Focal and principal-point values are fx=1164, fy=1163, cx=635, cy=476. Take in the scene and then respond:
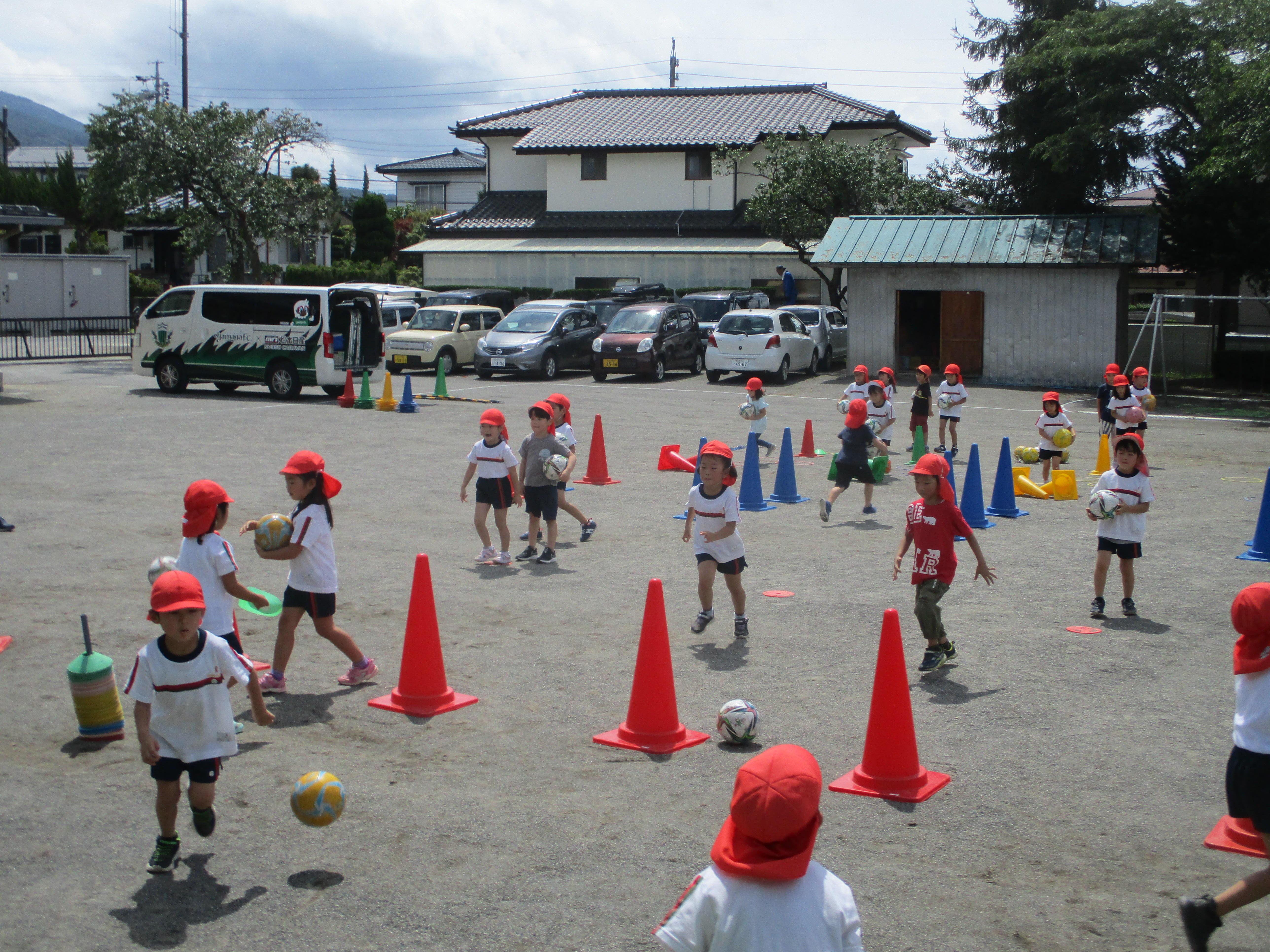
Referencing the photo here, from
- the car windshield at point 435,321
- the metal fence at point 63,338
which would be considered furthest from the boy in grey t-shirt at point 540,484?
the metal fence at point 63,338

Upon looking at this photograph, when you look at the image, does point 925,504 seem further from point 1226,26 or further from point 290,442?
point 1226,26

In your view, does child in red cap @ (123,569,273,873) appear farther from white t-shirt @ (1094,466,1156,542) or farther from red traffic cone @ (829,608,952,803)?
white t-shirt @ (1094,466,1156,542)

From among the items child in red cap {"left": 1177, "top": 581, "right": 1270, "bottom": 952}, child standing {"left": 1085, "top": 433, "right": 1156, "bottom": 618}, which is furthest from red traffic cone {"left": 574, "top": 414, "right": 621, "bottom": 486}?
child in red cap {"left": 1177, "top": 581, "right": 1270, "bottom": 952}

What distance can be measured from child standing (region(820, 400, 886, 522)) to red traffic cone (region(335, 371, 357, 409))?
1195 centimetres

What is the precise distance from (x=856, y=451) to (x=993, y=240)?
19.0 m

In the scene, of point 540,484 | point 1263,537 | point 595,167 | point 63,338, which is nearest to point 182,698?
point 540,484

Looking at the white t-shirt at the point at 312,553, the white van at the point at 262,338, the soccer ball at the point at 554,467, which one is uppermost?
the white van at the point at 262,338

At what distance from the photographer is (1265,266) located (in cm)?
2658

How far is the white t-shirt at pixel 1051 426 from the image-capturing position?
14070mm

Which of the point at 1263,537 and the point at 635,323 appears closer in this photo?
the point at 1263,537

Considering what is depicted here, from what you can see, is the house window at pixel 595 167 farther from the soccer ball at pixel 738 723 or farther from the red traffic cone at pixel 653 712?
the soccer ball at pixel 738 723

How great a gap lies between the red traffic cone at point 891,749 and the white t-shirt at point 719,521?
7.79ft

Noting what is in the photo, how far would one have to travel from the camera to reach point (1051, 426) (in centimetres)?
1408

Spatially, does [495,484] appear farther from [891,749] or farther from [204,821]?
[204,821]
